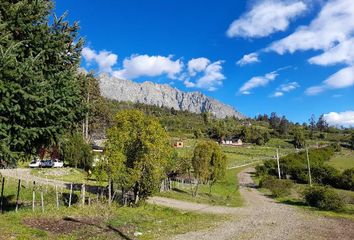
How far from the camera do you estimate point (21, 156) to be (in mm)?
18125

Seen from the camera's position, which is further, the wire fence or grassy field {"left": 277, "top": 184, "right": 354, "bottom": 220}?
grassy field {"left": 277, "top": 184, "right": 354, "bottom": 220}

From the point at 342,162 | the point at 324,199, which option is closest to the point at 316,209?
the point at 324,199

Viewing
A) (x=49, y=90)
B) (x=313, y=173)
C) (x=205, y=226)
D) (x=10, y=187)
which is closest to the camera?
(x=49, y=90)

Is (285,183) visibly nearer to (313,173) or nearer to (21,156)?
(313,173)

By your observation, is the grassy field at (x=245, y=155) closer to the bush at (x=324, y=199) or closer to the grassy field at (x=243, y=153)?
the grassy field at (x=243, y=153)

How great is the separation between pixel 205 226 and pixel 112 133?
11364mm

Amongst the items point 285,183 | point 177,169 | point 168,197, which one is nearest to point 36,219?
point 168,197

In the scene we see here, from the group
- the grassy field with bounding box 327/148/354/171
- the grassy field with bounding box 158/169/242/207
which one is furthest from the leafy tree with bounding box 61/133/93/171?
the grassy field with bounding box 327/148/354/171

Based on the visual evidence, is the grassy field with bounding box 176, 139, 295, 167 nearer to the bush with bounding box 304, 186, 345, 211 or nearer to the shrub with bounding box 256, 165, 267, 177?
the shrub with bounding box 256, 165, 267, 177

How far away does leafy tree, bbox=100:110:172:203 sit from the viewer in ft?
97.1

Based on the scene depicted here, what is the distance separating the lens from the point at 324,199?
42.8 m

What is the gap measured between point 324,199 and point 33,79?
3653 centimetres

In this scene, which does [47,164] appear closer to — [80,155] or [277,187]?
[80,155]

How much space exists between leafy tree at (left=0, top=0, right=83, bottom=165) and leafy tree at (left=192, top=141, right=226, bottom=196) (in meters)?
28.0
